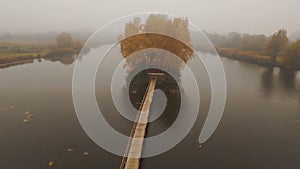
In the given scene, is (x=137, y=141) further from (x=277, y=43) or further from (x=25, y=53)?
(x=25, y=53)

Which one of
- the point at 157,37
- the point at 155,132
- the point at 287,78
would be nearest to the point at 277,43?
the point at 287,78

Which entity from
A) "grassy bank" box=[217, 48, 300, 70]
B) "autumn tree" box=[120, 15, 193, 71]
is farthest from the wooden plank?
"grassy bank" box=[217, 48, 300, 70]

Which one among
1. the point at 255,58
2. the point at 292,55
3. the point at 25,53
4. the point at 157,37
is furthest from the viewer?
the point at 25,53

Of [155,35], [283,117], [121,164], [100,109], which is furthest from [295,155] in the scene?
[155,35]

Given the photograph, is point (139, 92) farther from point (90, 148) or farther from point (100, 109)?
point (90, 148)

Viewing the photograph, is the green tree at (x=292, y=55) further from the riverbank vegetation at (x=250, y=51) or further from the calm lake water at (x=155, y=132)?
the calm lake water at (x=155, y=132)

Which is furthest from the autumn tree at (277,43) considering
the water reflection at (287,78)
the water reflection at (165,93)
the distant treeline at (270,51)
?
the water reflection at (165,93)
